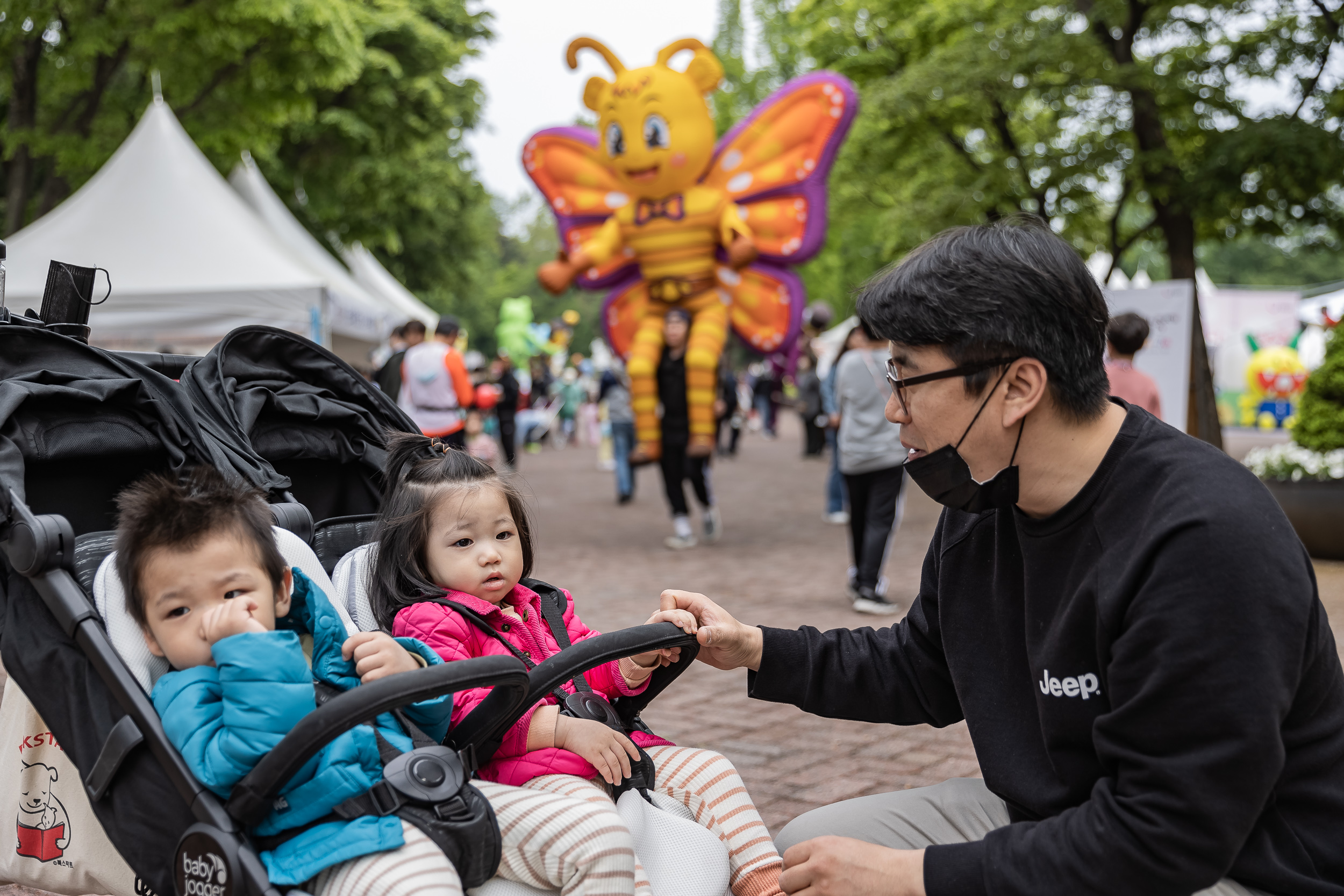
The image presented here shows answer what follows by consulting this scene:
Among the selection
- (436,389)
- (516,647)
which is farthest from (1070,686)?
(436,389)

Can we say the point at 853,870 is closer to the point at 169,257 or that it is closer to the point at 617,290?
the point at 617,290

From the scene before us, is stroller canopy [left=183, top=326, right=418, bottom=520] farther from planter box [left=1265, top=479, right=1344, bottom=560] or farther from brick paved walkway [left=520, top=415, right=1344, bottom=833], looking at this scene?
planter box [left=1265, top=479, right=1344, bottom=560]

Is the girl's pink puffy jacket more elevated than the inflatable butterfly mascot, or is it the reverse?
the inflatable butterfly mascot

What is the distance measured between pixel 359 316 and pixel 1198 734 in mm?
12599

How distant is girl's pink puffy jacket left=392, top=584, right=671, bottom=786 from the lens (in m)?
2.26

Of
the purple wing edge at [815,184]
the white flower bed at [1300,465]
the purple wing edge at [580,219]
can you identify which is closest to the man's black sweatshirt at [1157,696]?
the white flower bed at [1300,465]

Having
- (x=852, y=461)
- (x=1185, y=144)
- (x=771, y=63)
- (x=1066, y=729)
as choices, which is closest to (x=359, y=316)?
(x=852, y=461)

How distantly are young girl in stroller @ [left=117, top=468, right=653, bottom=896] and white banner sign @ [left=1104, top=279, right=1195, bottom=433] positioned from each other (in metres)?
8.95

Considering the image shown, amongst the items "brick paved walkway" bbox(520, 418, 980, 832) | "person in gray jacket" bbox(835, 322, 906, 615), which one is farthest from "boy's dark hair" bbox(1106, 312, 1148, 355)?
"brick paved walkway" bbox(520, 418, 980, 832)

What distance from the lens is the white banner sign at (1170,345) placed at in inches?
388

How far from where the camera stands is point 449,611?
244 centimetres

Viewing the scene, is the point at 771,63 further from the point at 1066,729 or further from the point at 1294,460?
the point at 1066,729

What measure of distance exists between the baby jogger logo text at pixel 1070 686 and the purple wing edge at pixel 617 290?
815cm

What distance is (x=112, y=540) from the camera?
7.73 ft
